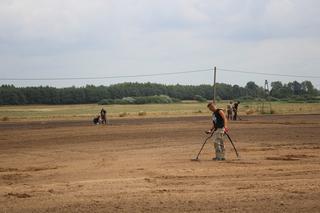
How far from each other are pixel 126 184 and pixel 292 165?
202 inches

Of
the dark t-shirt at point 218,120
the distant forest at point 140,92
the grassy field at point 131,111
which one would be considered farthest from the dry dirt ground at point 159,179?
the distant forest at point 140,92

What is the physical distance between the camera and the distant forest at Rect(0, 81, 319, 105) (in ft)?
413

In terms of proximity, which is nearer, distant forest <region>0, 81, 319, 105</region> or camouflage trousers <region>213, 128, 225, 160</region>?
camouflage trousers <region>213, 128, 225, 160</region>

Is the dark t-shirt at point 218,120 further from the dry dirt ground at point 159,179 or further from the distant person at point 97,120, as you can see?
the distant person at point 97,120

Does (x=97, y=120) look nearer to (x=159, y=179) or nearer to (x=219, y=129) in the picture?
(x=219, y=129)

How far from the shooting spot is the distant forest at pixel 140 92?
413 feet

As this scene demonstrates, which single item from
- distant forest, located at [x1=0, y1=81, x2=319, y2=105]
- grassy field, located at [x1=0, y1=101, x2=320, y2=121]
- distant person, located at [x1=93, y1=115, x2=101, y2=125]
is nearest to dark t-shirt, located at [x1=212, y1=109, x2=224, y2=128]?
distant person, located at [x1=93, y1=115, x2=101, y2=125]

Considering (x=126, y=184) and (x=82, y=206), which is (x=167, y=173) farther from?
(x=82, y=206)

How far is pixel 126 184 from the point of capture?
12.2 meters

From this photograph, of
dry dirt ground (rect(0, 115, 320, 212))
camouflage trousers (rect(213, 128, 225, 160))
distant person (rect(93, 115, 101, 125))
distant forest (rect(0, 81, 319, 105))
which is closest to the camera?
dry dirt ground (rect(0, 115, 320, 212))

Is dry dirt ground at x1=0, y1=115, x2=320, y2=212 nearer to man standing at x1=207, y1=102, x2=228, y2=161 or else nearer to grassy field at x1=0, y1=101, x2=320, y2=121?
man standing at x1=207, y1=102, x2=228, y2=161

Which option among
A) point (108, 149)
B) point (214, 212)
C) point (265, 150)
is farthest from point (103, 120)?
point (214, 212)

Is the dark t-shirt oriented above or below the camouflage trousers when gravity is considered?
above

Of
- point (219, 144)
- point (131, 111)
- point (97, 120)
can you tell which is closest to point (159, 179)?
point (219, 144)
